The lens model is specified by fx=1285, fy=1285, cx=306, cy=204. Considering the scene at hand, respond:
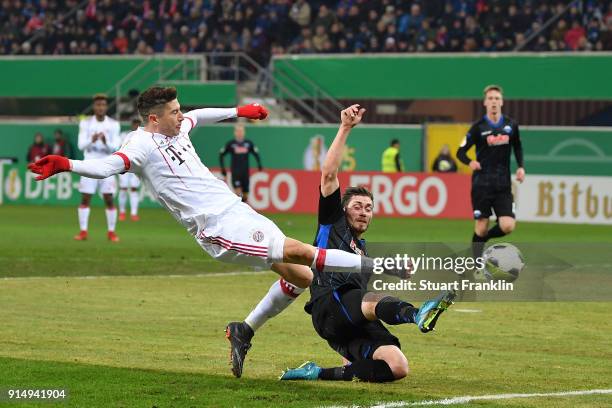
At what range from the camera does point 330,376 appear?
9.09 m

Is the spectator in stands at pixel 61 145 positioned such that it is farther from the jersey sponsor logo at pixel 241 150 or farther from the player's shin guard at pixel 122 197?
the jersey sponsor logo at pixel 241 150

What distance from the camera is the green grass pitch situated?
852cm

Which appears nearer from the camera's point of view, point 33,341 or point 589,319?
point 33,341

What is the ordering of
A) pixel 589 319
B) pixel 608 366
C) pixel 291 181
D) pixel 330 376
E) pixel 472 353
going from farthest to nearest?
pixel 291 181
pixel 589 319
pixel 472 353
pixel 608 366
pixel 330 376

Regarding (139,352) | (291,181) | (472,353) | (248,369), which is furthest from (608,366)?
(291,181)

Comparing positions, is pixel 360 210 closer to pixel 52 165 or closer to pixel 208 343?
pixel 52 165

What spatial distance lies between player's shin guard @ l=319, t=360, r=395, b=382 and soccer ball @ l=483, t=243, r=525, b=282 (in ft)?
19.3

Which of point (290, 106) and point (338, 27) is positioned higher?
point (338, 27)

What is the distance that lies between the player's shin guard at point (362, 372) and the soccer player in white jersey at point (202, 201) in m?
0.65

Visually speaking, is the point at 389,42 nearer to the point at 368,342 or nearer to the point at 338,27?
the point at 338,27

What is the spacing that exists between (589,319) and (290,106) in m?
27.3

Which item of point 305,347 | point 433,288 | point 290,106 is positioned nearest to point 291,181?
point 290,106

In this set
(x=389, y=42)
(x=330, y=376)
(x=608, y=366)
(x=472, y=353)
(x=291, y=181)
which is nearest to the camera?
(x=330, y=376)

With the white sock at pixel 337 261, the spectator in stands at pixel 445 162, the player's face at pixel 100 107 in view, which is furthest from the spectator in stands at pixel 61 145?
the white sock at pixel 337 261
